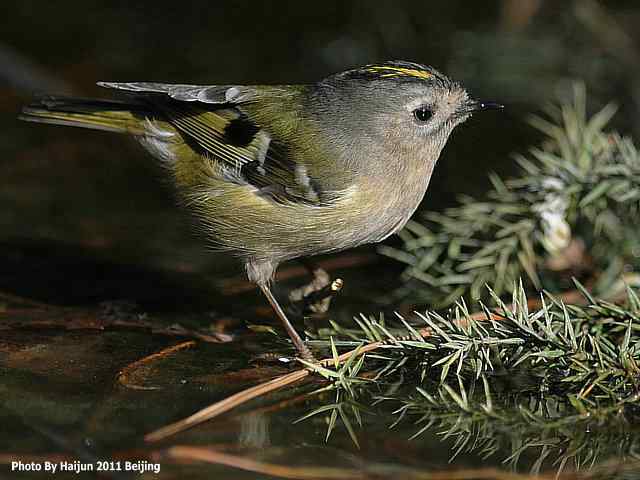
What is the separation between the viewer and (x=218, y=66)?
15.7 feet

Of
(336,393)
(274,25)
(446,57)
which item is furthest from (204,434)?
(274,25)

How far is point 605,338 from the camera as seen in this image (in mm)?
2271

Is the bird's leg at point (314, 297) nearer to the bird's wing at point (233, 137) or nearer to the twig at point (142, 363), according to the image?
the bird's wing at point (233, 137)

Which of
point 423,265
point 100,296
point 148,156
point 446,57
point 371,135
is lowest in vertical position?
point 100,296

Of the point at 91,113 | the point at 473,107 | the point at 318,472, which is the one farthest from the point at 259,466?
the point at 91,113

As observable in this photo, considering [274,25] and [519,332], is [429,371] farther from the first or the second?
[274,25]

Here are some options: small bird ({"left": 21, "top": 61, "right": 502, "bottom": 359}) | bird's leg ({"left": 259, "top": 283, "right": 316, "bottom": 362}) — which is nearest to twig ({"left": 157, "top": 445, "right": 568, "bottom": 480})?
bird's leg ({"left": 259, "top": 283, "right": 316, "bottom": 362})

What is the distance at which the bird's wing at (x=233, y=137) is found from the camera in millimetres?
2789

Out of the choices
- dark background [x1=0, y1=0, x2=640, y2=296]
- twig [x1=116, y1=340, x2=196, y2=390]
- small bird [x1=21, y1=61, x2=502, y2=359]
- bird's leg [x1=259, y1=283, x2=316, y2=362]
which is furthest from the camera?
dark background [x1=0, y1=0, x2=640, y2=296]

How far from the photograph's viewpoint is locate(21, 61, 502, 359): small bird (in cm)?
273

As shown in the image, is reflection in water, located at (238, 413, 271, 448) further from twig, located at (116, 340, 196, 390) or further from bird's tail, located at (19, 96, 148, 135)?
bird's tail, located at (19, 96, 148, 135)

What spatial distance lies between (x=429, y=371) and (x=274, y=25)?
3463 mm

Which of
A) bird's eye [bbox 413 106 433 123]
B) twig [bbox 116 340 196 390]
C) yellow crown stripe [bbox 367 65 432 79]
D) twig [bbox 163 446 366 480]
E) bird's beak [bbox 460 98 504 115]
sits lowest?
twig [bbox 116 340 196 390]

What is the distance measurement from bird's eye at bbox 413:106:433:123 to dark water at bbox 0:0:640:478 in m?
0.60
